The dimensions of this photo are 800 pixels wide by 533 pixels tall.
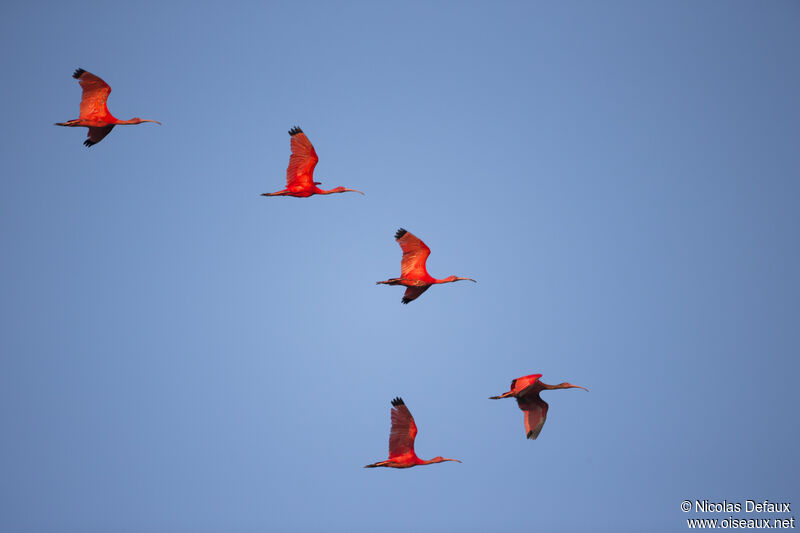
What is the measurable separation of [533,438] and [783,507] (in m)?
38.5

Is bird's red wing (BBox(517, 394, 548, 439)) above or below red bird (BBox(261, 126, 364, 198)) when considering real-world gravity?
below

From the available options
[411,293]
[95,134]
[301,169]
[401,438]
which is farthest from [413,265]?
[95,134]

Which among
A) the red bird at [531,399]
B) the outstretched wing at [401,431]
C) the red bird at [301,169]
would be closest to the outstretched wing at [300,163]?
the red bird at [301,169]

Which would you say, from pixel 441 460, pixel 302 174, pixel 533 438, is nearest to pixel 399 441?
pixel 441 460

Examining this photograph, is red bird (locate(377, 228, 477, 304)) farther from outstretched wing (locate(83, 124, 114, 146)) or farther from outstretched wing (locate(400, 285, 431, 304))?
outstretched wing (locate(83, 124, 114, 146))

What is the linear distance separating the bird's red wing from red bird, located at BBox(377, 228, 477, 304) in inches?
250

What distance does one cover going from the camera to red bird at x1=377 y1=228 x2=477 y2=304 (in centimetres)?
4922

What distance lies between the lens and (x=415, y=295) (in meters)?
50.4

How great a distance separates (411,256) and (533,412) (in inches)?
368

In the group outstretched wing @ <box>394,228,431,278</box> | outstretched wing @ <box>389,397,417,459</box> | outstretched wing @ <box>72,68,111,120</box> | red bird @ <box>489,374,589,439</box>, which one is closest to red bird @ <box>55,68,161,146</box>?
outstretched wing @ <box>72,68,111,120</box>

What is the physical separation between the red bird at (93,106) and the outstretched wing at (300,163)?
6.67 m

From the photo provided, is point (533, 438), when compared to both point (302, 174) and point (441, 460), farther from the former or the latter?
point (302, 174)

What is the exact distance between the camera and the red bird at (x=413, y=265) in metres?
49.2

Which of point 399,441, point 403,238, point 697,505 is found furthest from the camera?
point 697,505
